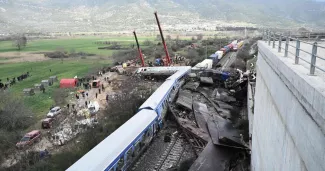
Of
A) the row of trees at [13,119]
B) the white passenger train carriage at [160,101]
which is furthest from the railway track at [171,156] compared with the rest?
the row of trees at [13,119]

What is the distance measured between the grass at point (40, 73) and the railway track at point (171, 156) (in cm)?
1728

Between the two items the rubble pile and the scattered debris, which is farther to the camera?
the scattered debris

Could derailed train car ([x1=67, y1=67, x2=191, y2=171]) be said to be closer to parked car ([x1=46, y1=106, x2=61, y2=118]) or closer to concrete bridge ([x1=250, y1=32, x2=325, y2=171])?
concrete bridge ([x1=250, y1=32, x2=325, y2=171])

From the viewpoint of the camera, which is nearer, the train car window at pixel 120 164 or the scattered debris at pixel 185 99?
Result: the train car window at pixel 120 164

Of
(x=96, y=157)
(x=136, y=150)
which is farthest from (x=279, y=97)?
(x=136, y=150)

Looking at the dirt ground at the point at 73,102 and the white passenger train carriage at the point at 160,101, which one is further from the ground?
the white passenger train carriage at the point at 160,101

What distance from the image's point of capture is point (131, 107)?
78.6 ft

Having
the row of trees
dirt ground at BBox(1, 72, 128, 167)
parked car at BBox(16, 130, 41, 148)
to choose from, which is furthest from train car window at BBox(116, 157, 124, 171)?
the row of trees

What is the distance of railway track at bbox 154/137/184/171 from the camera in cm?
1542

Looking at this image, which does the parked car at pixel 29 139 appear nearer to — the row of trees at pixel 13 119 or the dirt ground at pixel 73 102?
the dirt ground at pixel 73 102

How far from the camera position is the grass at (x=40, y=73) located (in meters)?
34.0

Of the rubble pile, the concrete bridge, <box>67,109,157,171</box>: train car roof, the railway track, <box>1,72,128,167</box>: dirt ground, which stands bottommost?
<box>1,72,128,167</box>: dirt ground

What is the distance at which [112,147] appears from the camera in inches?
517

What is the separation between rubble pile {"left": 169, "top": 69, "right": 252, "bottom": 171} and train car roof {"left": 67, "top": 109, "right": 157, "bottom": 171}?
10.2 feet
